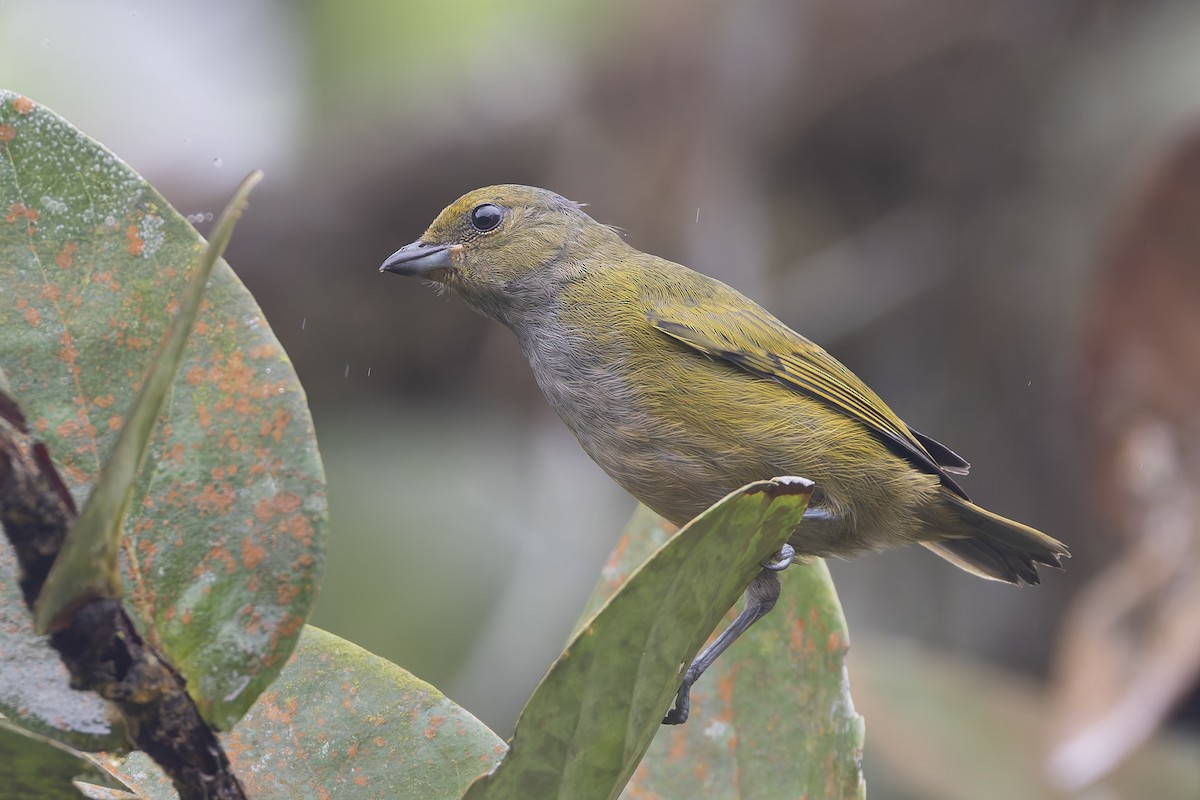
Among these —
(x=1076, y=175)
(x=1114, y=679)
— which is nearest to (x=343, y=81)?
(x=1076, y=175)

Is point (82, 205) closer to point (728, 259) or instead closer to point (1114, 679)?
point (1114, 679)

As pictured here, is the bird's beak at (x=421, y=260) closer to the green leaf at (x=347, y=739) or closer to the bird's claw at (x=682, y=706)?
the bird's claw at (x=682, y=706)

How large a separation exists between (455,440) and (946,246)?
2537mm

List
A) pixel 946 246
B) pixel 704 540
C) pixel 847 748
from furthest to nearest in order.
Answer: pixel 946 246
pixel 847 748
pixel 704 540

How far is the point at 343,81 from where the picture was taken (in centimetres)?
757

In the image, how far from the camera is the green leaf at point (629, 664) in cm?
123

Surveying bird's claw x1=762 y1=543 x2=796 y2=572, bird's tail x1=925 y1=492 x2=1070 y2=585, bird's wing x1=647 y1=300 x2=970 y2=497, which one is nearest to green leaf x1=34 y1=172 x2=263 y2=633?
bird's claw x1=762 y1=543 x2=796 y2=572

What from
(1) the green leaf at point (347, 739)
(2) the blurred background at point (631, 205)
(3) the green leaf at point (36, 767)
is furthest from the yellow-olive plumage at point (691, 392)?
(2) the blurred background at point (631, 205)

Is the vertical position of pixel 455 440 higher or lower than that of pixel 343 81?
lower

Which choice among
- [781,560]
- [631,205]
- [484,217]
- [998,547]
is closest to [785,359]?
[998,547]

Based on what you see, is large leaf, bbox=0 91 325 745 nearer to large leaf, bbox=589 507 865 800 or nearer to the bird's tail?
large leaf, bbox=589 507 865 800

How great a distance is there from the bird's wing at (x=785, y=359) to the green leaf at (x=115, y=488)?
1.91 metres

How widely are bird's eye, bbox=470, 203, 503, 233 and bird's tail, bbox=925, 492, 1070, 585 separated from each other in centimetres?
120

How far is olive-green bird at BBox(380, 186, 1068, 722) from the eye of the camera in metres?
2.75
